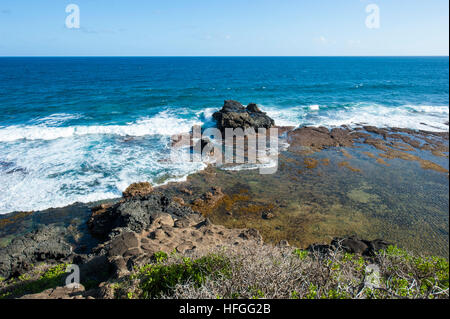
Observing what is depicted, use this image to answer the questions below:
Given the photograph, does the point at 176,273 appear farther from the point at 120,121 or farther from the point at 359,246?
the point at 120,121

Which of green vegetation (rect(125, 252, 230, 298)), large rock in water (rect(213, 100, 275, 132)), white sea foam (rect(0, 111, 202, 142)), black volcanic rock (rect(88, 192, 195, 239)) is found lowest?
black volcanic rock (rect(88, 192, 195, 239))

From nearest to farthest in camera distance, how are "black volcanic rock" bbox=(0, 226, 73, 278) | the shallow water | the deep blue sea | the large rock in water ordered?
"black volcanic rock" bbox=(0, 226, 73, 278) < the shallow water < the deep blue sea < the large rock in water

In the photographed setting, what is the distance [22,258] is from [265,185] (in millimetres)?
10833

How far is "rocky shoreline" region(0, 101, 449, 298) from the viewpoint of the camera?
7207mm

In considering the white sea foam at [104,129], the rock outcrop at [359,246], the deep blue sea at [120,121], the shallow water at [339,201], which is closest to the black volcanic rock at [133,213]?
the shallow water at [339,201]

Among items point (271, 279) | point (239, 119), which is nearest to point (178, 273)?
point (271, 279)

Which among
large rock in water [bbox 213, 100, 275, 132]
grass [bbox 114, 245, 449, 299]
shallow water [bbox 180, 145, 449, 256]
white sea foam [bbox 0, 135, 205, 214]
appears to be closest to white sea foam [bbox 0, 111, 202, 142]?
white sea foam [bbox 0, 135, 205, 214]

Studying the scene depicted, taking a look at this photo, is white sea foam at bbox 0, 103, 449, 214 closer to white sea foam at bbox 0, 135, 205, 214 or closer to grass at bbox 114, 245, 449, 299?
white sea foam at bbox 0, 135, 205, 214

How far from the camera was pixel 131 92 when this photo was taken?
3788 centimetres

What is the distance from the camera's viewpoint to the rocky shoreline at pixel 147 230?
7207 millimetres

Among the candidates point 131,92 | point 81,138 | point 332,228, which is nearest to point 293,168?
point 332,228

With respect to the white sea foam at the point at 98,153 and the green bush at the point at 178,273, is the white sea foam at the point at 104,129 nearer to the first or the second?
the white sea foam at the point at 98,153

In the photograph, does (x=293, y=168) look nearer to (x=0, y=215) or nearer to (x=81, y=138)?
(x=0, y=215)

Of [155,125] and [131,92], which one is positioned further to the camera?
[131,92]
